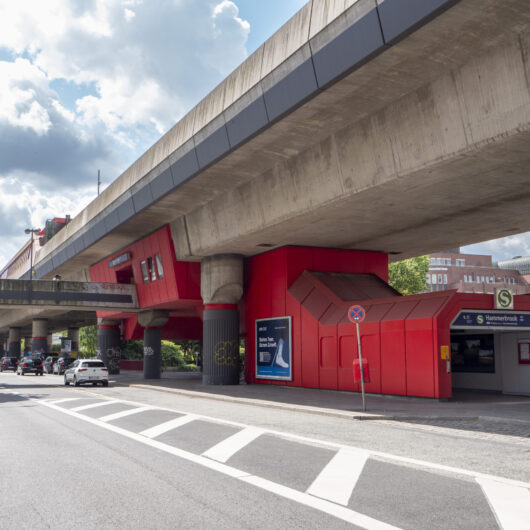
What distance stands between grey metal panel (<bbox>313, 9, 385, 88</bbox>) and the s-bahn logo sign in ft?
32.3

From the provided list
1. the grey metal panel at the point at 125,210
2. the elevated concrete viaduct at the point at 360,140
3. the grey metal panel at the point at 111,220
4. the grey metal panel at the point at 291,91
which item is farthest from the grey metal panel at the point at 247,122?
the grey metal panel at the point at 111,220

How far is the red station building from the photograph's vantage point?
19.8 meters

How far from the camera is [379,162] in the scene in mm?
16672

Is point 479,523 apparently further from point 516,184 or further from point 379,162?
point 516,184

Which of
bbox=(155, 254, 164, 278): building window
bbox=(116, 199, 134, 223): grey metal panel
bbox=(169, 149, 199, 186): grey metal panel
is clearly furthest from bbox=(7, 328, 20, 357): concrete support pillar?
bbox=(169, 149, 199, 186): grey metal panel

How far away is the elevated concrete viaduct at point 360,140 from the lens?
12.9 m

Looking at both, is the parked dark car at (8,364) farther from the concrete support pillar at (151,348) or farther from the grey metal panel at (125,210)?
the grey metal panel at (125,210)

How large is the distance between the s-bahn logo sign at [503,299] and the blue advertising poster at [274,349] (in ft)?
33.5

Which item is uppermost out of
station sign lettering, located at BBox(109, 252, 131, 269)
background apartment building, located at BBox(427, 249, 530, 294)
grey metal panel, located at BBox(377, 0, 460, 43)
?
background apartment building, located at BBox(427, 249, 530, 294)

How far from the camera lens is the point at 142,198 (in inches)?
1106

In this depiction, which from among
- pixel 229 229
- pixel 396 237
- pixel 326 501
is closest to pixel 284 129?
pixel 229 229

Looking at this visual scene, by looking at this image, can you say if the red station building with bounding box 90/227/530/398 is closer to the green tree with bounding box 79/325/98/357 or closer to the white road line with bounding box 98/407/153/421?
the white road line with bounding box 98/407/153/421

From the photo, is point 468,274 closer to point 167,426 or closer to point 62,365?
point 62,365

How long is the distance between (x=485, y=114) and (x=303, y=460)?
29.5ft
